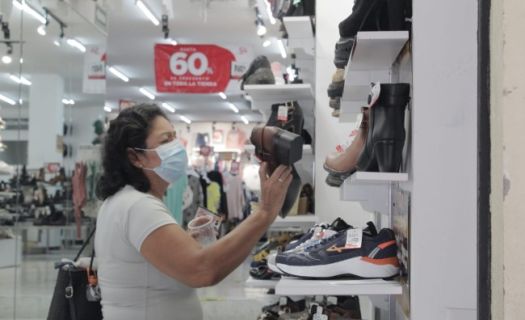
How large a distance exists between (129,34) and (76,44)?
2169 millimetres

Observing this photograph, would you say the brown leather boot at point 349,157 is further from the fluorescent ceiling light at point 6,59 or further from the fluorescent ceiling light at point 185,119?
the fluorescent ceiling light at point 185,119

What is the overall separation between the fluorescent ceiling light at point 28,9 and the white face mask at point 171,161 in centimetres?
336

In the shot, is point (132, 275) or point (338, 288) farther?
point (132, 275)

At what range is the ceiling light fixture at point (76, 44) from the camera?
801 cm

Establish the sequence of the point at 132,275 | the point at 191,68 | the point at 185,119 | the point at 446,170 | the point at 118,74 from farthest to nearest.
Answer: the point at 185,119 → the point at 118,74 → the point at 191,68 → the point at 132,275 → the point at 446,170

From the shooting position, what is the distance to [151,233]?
1.91m

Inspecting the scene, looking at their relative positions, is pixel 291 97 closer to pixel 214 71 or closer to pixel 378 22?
pixel 378 22

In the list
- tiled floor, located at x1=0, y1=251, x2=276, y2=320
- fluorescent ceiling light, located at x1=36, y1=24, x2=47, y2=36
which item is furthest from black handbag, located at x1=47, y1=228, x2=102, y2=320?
fluorescent ceiling light, located at x1=36, y1=24, x2=47, y2=36

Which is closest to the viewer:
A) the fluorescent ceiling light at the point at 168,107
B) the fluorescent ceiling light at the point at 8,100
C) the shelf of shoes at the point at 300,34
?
the shelf of shoes at the point at 300,34

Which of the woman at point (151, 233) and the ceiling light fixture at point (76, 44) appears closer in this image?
the woman at point (151, 233)

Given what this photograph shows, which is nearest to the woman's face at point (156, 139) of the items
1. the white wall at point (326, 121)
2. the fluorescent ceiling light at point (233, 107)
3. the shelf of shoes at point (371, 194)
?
the shelf of shoes at point (371, 194)

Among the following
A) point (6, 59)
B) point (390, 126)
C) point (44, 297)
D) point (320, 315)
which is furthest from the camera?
point (44, 297)

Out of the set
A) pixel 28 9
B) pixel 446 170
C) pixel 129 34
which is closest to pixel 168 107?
pixel 129 34

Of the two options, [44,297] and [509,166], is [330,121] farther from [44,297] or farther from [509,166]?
[44,297]
